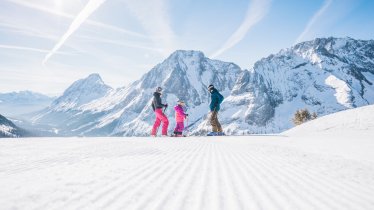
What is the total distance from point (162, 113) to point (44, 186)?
49.6ft

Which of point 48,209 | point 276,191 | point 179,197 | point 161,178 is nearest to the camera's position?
point 48,209

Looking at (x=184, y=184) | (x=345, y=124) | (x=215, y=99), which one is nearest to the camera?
(x=184, y=184)

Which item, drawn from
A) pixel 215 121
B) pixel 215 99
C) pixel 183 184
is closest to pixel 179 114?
pixel 215 121

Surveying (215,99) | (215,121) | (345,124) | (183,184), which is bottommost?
(183,184)

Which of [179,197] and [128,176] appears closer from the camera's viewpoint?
[179,197]

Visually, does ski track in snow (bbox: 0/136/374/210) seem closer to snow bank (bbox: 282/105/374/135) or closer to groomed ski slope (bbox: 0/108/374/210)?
groomed ski slope (bbox: 0/108/374/210)

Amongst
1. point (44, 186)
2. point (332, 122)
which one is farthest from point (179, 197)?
point (332, 122)

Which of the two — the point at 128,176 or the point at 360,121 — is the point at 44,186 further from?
the point at 360,121

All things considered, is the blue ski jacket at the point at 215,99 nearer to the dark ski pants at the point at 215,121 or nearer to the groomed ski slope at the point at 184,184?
the dark ski pants at the point at 215,121

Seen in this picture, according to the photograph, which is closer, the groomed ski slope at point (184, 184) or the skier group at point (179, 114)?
the groomed ski slope at point (184, 184)

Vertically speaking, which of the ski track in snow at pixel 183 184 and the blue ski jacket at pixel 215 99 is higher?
the blue ski jacket at pixel 215 99

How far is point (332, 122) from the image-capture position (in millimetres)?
18438

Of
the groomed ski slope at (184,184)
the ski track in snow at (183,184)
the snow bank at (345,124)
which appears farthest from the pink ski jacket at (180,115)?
the ski track in snow at (183,184)

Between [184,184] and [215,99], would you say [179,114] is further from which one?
[184,184]
